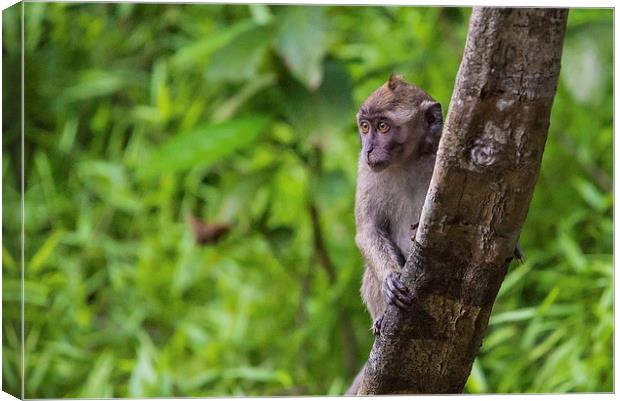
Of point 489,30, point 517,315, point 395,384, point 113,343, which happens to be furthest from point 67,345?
point 489,30

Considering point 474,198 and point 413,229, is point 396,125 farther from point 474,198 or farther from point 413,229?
point 474,198

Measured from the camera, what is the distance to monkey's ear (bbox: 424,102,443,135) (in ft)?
6.85

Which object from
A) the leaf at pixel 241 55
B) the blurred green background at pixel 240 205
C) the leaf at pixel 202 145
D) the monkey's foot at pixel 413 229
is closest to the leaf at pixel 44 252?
the blurred green background at pixel 240 205

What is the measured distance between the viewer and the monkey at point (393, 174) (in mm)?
2100

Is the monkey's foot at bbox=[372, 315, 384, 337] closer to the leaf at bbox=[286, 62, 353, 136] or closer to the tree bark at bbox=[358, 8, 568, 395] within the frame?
the tree bark at bbox=[358, 8, 568, 395]

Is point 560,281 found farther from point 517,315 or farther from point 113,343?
point 113,343

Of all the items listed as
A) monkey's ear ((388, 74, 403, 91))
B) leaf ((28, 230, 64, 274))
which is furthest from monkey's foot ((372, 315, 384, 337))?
leaf ((28, 230, 64, 274))

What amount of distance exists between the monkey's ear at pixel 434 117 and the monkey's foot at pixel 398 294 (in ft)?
1.03

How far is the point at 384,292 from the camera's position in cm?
205

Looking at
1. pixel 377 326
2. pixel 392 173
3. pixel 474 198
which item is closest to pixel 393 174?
pixel 392 173

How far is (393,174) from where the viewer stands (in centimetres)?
225

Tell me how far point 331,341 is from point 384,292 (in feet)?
6.12

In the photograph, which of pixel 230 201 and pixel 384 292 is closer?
pixel 384 292

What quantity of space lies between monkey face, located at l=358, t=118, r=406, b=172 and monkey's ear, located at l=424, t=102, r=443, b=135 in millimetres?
67
